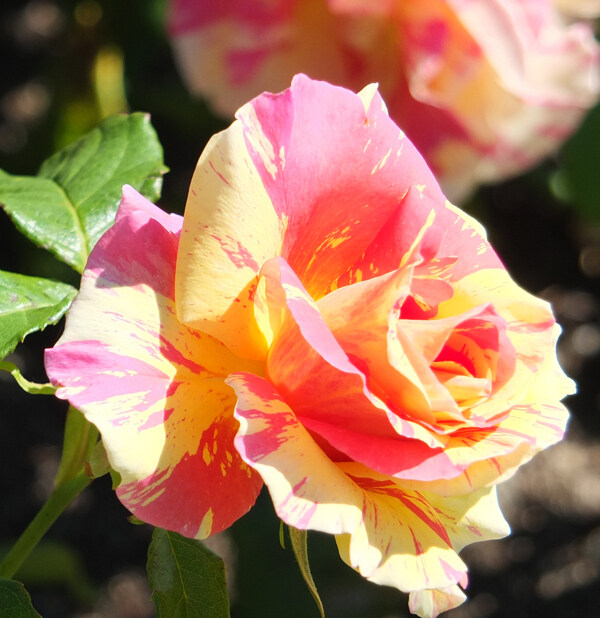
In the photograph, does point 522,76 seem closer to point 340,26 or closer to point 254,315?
point 340,26

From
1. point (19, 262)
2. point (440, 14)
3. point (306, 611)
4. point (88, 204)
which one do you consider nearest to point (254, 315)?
point (88, 204)

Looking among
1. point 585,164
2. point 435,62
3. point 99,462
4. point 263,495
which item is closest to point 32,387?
point 99,462

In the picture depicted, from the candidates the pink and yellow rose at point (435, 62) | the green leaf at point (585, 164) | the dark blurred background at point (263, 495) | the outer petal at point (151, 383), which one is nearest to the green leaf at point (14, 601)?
the outer petal at point (151, 383)

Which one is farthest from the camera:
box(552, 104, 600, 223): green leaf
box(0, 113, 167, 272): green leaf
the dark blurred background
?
box(552, 104, 600, 223): green leaf

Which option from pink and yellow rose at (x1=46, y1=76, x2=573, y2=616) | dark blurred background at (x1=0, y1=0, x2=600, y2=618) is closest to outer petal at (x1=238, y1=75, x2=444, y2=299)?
pink and yellow rose at (x1=46, y1=76, x2=573, y2=616)

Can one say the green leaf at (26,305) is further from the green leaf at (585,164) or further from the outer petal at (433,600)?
the green leaf at (585,164)

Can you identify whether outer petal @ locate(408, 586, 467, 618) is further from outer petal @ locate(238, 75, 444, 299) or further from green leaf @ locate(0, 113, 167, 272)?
green leaf @ locate(0, 113, 167, 272)
